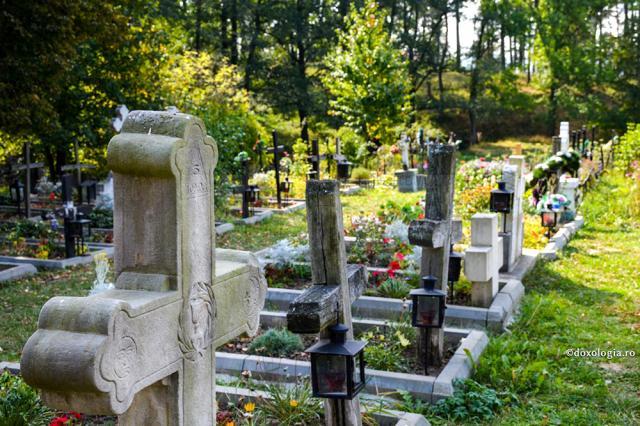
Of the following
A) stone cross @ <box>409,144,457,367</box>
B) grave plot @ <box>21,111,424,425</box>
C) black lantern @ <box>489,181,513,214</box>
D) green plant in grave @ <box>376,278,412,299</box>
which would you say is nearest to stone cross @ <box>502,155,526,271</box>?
black lantern @ <box>489,181,513,214</box>

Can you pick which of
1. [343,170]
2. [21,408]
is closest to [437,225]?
[21,408]

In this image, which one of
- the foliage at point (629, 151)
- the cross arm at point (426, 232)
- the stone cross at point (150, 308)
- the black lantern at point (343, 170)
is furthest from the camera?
the black lantern at point (343, 170)

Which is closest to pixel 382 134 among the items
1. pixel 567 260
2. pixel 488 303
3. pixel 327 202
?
pixel 567 260

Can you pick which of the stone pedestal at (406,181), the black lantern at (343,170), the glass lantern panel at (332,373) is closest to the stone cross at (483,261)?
the glass lantern panel at (332,373)

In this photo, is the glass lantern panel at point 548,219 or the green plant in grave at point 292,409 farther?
the glass lantern panel at point 548,219

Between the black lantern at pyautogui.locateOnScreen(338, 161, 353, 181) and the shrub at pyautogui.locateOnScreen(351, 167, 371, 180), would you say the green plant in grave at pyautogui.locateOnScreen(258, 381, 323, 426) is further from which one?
the shrub at pyautogui.locateOnScreen(351, 167, 371, 180)

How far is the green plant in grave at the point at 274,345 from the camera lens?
20.5 feet

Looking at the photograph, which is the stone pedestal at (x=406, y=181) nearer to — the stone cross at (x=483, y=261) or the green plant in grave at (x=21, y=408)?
the stone cross at (x=483, y=261)

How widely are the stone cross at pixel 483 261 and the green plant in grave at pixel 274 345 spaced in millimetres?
2242

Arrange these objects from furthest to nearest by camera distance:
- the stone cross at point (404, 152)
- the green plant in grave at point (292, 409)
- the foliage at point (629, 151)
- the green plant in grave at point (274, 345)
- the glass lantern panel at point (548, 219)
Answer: the stone cross at point (404, 152) → the foliage at point (629, 151) → the glass lantern panel at point (548, 219) → the green plant in grave at point (274, 345) → the green plant in grave at point (292, 409)

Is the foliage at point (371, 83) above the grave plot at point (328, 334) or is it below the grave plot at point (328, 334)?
above

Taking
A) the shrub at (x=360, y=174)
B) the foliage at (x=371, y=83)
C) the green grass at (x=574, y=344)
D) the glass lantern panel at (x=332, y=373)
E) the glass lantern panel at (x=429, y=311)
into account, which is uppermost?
the foliage at (x=371, y=83)

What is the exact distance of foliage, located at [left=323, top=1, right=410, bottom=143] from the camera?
79.6 feet

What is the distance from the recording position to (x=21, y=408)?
4457 mm
